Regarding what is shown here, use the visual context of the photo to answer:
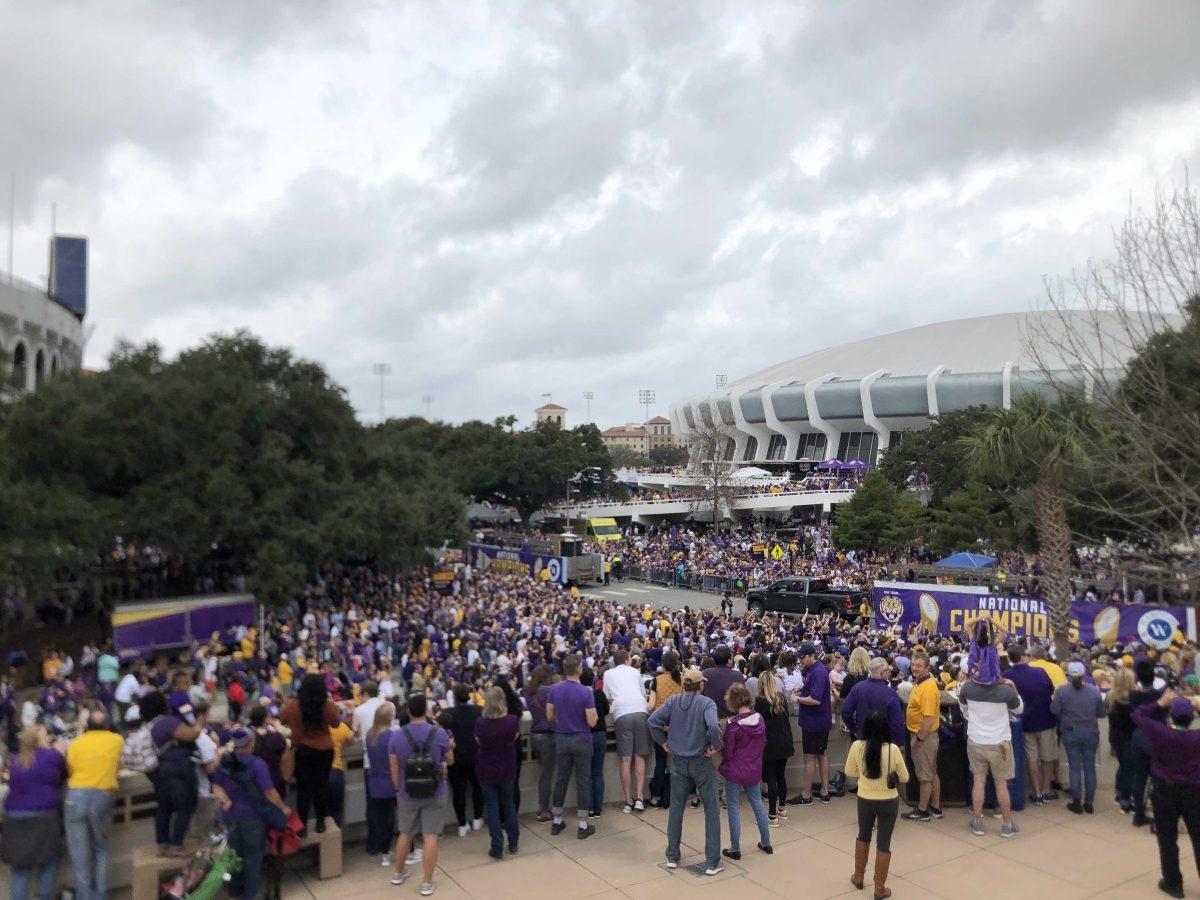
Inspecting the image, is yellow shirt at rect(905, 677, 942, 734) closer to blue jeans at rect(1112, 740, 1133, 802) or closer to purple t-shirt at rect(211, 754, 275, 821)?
blue jeans at rect(1112, 740, 1133, 802)

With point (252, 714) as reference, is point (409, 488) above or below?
above

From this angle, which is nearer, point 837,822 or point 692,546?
point 837,822

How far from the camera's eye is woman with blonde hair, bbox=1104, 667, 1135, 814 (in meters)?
7.02

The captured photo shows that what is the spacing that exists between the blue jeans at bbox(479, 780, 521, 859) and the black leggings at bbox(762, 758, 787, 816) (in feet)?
6.95

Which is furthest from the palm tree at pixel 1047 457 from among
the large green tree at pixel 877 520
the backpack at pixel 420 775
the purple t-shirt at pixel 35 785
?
the large green tree at pixel 877 520

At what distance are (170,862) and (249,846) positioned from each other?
1.69 feet

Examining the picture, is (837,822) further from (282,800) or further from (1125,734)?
(282,800)

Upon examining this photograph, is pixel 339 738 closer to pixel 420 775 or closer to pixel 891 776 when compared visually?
pixel 420 775

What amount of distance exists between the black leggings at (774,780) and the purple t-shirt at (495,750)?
2203 mm

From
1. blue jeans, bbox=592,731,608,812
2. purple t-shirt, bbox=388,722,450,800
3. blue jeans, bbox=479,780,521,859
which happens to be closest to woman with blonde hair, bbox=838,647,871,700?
blue jeans, bbox=592,731,608,812

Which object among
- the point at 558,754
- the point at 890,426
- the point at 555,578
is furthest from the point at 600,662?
the point at 890,426

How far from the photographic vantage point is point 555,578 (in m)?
31.4

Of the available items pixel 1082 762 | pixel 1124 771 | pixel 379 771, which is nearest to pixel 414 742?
pixel 379 771

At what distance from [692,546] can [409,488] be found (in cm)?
1650
